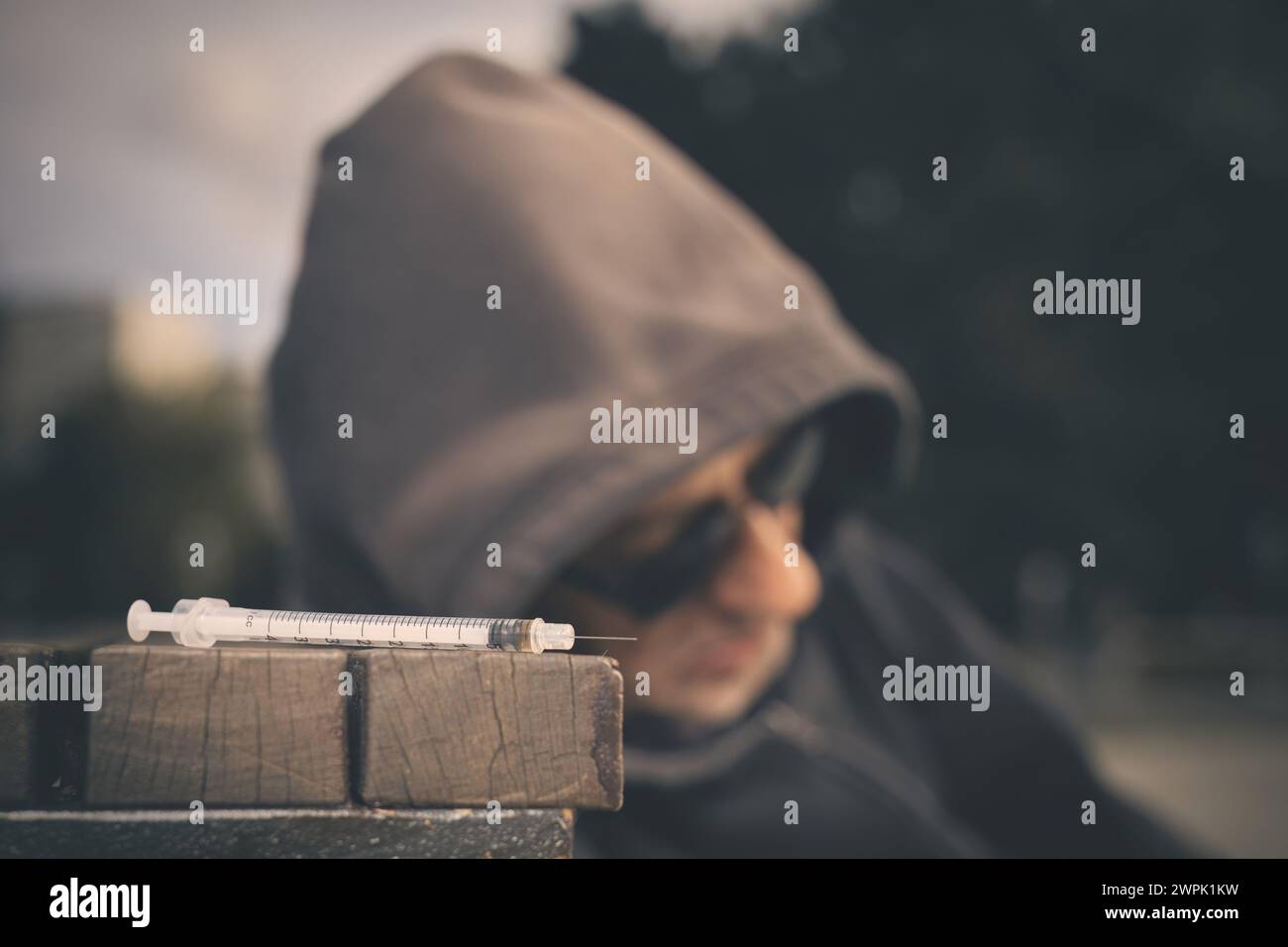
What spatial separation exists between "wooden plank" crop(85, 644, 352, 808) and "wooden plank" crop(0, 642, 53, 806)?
0.04 meters

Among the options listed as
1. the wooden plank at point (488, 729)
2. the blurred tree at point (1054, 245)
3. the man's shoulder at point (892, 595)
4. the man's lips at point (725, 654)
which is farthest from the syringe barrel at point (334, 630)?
the blurred tree at point (1054, 245)

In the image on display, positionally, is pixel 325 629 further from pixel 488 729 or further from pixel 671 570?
pixel 671 570

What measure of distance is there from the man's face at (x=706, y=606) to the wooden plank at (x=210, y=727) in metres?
1.36

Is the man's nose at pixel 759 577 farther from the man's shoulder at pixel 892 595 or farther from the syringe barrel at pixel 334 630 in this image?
the syringe barrel at pixel 334 630

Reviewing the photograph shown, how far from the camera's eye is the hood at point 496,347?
2.13 m

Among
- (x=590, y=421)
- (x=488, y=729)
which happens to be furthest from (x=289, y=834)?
(x=590, y=421)

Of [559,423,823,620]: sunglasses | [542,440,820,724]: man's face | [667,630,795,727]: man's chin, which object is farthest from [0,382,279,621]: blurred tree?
[559,423,823,620]: sunglasses

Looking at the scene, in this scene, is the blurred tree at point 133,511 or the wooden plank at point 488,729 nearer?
the wooden plank at point 488,729

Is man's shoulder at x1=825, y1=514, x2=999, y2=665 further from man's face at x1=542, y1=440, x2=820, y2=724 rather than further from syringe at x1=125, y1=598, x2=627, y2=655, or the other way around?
syringe at x1=125, y1=598, x2=627, y2=655

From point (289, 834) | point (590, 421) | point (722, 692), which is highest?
point (590, 421)

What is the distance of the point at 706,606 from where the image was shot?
2398 mm

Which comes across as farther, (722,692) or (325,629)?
(722,692)

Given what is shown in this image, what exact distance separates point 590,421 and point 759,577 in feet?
A: 1.46
